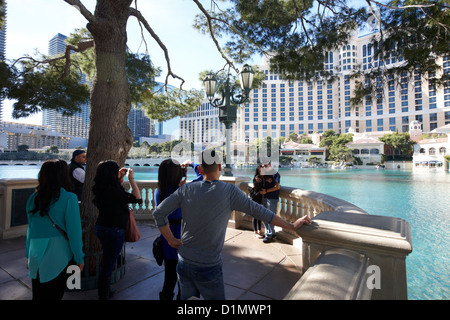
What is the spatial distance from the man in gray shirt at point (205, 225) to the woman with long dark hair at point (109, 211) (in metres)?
0.81

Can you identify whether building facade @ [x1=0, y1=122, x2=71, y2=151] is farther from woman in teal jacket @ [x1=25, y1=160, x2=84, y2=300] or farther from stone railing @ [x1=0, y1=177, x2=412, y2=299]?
stone railing @ [x1=0, y1=177, x2=412, y2=299]

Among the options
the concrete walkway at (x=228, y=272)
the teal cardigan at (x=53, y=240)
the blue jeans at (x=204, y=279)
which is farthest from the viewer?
the concrete walkway at (x=228, y=272)

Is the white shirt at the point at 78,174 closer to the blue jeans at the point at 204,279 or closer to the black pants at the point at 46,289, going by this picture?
the black pants at the point at 46,289

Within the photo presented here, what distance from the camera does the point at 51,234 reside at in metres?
1.75

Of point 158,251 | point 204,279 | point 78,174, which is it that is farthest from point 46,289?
point 78,174

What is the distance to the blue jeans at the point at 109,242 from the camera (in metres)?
2.33

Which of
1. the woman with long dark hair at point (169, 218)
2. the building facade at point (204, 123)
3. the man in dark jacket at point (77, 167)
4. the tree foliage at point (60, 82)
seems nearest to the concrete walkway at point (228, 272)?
the woman with long dark hair at point (169, 218)

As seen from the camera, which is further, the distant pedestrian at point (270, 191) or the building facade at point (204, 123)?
the building facade at point (204, 123)

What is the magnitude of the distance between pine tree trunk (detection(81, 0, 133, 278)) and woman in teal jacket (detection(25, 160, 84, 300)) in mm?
1187

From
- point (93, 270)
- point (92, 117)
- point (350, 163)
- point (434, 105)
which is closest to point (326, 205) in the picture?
point (93, 270)

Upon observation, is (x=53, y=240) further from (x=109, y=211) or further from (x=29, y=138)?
(x=29, y=138)

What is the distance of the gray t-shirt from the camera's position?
1.62 metres

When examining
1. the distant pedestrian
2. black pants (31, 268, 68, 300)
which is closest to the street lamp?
the distant pedestrian

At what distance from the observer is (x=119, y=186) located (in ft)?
7.68
